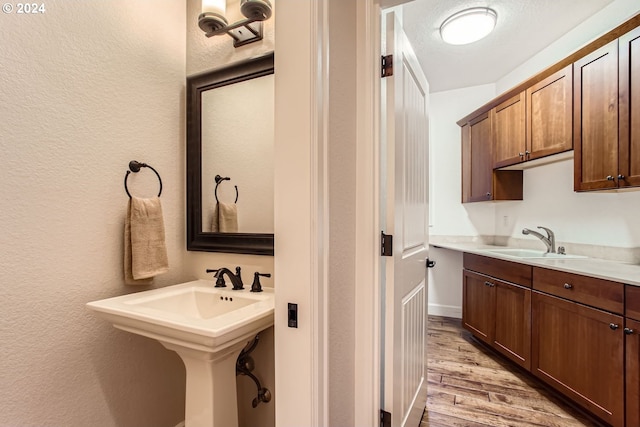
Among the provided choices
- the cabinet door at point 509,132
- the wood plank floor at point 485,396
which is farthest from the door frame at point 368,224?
the cabinet door at point 509,132

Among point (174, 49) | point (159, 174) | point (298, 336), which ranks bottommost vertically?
point (298, 336)

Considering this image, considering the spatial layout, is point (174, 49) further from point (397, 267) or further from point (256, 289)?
point (397, 267)

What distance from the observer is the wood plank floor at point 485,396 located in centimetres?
174

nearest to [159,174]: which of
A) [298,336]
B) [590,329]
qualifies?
[298,336]

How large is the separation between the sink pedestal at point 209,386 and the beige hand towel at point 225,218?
Result: 1.99 feet

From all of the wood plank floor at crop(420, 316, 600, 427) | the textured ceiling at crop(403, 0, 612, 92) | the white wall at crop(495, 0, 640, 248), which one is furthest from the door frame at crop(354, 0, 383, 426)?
the white wall at crop(495, 0, 640, 248)

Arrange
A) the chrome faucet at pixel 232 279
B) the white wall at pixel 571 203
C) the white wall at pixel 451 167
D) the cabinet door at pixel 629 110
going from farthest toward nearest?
the white wall at pixel 451 167
the white wall at pixel 571 203
the cabinet door at pixel 629 110
the chrome faucet at pixel 232 279

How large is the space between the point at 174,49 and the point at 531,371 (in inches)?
121

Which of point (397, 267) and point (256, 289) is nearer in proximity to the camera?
point (397, 267)

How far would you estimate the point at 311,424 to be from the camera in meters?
0.88

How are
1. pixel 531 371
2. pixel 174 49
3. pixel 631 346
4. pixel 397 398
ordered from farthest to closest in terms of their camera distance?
pixel 531 371
pixel 174 49
pixel 631 346
pixel 397 398

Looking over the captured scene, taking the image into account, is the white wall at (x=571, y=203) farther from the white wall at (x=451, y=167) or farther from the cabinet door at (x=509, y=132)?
the cabinet door at (x=509, y=132)

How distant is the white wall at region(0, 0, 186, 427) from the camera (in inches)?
41.1

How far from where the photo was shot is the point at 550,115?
2.19m
